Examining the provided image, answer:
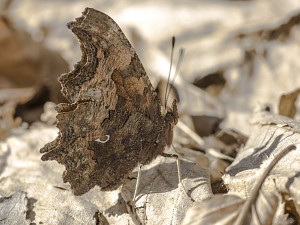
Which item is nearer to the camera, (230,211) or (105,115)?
(230,211)

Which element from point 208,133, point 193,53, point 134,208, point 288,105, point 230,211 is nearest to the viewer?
point 230,211

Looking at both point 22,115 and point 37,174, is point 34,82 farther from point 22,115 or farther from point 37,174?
point 37,174

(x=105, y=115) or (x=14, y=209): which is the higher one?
(x=105, y=115)

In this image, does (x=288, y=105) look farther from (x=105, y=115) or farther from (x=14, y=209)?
(x=14, y=209)

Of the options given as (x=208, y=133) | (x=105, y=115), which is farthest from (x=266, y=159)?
(x=208, y=133)

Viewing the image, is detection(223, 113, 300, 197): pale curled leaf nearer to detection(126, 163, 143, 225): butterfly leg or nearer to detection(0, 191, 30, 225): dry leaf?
detection(126, 163, 143, 225): butterfly leg

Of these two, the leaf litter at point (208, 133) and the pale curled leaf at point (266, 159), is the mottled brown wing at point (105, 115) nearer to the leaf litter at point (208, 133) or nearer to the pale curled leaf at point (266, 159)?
the leaf litter at point (208, 133)

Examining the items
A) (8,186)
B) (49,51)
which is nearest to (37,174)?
(8,186)
